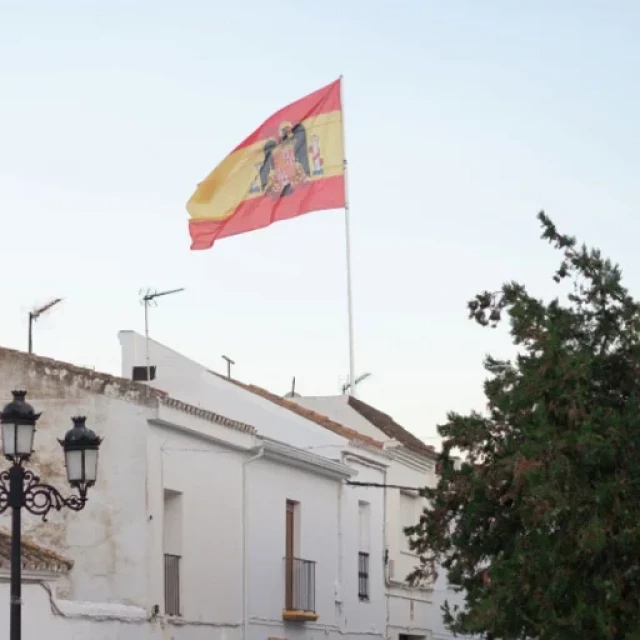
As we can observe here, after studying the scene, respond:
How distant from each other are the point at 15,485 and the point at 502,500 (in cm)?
593

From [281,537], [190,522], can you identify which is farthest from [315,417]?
[190,522]

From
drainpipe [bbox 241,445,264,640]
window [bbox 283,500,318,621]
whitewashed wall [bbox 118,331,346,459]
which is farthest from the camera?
whitewashed wall [bbox 118,331,346,459]

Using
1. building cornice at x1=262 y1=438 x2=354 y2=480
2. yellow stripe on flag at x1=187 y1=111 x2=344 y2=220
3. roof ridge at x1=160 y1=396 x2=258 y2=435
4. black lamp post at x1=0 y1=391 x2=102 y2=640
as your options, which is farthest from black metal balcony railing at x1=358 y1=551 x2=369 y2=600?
black lamp post at x1=0 y1=391 x2=102 y2=640

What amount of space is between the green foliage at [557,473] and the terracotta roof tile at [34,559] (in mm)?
4418

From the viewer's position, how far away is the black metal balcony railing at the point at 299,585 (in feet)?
81.6

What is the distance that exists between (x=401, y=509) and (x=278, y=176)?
6.82m

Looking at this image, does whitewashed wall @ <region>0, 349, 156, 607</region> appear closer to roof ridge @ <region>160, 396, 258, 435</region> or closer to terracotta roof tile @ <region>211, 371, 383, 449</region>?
roof ridge @ <region>160, 396, 258, 435</region>

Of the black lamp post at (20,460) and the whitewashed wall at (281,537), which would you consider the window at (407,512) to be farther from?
the black lamp post at (20,460)

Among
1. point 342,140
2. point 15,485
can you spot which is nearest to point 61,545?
point 15,485

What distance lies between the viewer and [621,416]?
16.1 metres

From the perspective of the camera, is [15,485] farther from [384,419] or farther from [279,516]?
[384,419]

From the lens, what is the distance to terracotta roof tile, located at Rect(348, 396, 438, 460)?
3127 centimetres

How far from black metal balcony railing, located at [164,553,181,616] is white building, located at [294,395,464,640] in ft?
26.5

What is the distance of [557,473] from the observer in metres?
15.7
